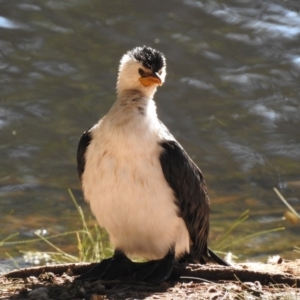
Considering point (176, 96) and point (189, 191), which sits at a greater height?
point (189, 191)

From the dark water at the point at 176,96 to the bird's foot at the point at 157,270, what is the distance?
3.69 m

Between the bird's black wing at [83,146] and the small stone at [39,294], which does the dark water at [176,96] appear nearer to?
the bird's black wing at [83,146]

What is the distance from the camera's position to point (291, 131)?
1175 centimetres

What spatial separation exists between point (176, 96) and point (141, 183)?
6.41m

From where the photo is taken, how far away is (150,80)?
628 cm

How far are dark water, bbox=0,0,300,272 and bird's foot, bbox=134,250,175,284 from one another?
12.1 ft

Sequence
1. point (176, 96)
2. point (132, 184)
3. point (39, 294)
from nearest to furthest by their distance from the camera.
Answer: point (39, 294)
point (132, 184)
point (176, 96)

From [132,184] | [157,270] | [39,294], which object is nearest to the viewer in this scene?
[39,294]

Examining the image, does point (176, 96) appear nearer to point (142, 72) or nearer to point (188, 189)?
point (142, 72)

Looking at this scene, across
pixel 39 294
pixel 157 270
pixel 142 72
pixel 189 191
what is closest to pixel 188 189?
pixel 189 191

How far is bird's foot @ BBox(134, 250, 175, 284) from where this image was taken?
6.00 metres

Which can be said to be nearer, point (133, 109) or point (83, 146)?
point (133, 109)

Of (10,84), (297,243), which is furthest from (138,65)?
(10,84)

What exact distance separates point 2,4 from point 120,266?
7.91 meters
